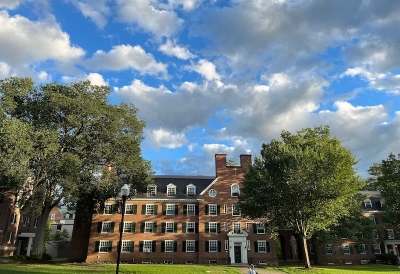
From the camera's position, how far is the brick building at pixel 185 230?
42.8 m

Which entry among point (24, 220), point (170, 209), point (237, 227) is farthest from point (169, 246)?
point (24, 220)

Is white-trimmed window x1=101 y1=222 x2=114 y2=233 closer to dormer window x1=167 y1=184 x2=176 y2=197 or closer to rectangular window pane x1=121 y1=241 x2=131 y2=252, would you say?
rectangular window pane x1=121 y1=241 x2=131 y2=252

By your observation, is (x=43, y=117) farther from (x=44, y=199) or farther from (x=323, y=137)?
(x=323, y=137)

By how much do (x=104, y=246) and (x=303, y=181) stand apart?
2862 cm

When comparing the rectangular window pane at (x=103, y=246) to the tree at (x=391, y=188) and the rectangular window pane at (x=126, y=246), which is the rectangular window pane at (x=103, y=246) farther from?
the tree at (x=391, y=188)

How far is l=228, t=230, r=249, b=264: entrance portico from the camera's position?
42125mm

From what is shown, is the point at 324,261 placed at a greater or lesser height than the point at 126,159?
lesser

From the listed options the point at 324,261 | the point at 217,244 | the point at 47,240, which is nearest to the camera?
the point at 217,244

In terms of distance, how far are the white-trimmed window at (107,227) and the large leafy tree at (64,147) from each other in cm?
598

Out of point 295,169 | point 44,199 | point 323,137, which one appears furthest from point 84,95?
point 323,137

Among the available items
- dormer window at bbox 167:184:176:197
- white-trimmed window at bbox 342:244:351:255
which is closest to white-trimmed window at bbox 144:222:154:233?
dormer window at bbox 167:184:176:197

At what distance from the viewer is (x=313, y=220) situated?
32469 millimetres

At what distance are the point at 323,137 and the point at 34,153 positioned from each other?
98.4ft

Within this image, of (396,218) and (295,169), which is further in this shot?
(396,218)
